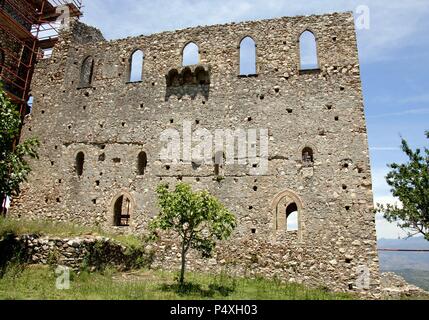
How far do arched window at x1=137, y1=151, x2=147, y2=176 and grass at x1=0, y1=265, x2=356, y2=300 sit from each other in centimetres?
469

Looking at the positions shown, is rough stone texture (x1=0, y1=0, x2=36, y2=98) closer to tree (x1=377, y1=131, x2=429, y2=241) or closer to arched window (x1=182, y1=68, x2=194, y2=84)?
arched window (x1=182, y1=68, x2=194, y2=84)

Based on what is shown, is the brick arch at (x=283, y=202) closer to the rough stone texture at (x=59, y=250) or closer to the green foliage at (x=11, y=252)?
the rough stone texture at (x=59, y=250)

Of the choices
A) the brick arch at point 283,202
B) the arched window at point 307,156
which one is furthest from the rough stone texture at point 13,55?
the arched window at point 307,156

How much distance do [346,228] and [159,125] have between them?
8992mm

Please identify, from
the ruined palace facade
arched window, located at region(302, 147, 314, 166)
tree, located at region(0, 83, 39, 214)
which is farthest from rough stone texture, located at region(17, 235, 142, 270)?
arched window, located at region(302, 147, 314, 166)

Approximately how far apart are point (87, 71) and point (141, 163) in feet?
21.4

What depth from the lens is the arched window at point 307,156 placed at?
47.1 ft

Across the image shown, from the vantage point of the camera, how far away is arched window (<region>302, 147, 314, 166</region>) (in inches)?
565

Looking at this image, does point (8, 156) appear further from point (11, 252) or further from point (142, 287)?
point (142, 287)

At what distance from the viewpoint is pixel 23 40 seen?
826 inches

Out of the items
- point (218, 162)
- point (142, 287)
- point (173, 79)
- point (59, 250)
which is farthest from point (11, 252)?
point (173, 79)

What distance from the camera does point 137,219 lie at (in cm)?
1544

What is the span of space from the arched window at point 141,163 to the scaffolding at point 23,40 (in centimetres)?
786

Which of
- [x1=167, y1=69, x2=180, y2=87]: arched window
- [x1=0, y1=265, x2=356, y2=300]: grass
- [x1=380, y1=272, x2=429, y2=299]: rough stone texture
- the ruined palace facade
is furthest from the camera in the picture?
[x1=167, y1=69, x2=180, y2=87]: arched window
